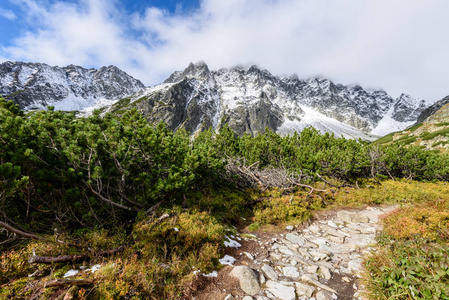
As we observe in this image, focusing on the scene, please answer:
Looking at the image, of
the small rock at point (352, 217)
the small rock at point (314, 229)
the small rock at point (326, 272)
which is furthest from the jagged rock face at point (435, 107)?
the small rock at point (326, 272)

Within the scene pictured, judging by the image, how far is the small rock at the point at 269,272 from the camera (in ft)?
17.1

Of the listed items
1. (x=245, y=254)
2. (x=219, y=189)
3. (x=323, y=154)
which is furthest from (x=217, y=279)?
(x=323, y=154)

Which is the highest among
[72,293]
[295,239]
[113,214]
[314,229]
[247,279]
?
[113,214]

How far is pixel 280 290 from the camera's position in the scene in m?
4.67

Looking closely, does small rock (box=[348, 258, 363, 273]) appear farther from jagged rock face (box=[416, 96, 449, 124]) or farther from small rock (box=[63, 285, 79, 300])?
jagged rock face (box=[416, 96, 449, 124])

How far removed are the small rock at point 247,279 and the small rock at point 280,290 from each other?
341 mm

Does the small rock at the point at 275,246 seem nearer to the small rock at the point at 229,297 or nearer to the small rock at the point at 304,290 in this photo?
the small rock at the point at 304,290

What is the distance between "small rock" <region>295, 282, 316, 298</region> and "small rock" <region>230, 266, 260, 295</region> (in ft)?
3.24

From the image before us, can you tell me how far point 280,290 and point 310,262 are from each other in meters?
1.94

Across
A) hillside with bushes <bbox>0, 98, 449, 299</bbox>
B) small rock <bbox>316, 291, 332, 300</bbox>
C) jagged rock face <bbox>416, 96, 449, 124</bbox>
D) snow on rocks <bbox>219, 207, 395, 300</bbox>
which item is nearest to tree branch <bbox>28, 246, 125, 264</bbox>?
hillside with bushes <bbox>0, 98, 449, 299</bbox>

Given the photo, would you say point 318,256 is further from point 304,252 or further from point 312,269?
point 312,269

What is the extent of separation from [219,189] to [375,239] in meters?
7.94

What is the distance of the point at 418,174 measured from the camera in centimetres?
1888

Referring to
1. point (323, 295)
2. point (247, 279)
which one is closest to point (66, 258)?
point (247, 279)
